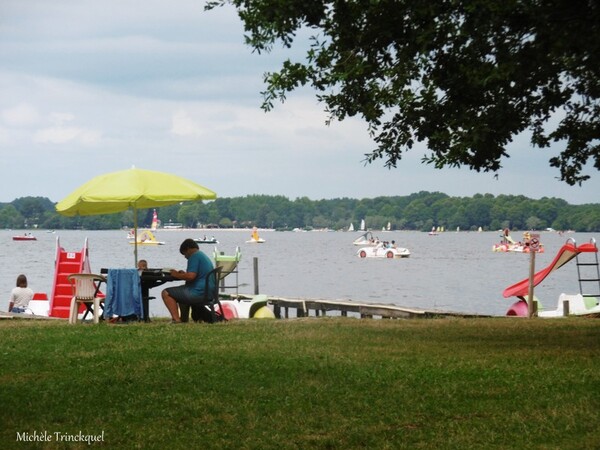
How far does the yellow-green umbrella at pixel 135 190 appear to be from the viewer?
1917 centimetres

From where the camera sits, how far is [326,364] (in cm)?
1181

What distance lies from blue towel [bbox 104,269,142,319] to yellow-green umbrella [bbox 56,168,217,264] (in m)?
1.51

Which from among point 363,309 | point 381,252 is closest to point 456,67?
point 363,309

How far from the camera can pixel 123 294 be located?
18.4 metres

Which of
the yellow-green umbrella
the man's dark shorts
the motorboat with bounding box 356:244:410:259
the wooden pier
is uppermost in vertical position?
the yellow-green umbrella

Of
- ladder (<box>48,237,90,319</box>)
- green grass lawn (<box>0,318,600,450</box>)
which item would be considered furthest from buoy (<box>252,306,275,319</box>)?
green grass lawn (<box>0,318,600,450</box>)

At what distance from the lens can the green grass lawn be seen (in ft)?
27.2

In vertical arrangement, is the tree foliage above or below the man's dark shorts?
above

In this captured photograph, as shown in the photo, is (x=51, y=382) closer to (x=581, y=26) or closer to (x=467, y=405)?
(x=467, y=405)

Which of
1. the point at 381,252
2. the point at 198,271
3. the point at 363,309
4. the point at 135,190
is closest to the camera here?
the point at 198,271

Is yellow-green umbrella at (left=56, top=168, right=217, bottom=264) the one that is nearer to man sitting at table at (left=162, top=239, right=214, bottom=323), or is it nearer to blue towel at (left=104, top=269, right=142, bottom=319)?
blue towel at (left=104, top=269, right=142, bottom=319)

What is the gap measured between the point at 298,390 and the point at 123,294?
8.83 m

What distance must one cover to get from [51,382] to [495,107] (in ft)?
22.3

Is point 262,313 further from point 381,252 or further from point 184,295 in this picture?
point 381,252
